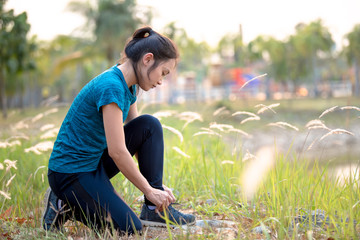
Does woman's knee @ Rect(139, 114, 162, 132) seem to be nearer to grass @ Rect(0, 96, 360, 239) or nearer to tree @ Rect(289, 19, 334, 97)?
grass @ Rect(0, 96, 360, 239)

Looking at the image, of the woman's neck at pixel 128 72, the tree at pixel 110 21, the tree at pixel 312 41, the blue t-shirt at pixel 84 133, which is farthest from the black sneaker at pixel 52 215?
the tree at pixel 312 41

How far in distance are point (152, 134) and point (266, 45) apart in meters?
23.8

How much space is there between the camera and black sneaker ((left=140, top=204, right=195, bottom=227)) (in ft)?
7.07

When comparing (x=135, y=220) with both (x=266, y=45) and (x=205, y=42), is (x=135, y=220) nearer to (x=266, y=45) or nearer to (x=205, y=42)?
(x=266, y=45)

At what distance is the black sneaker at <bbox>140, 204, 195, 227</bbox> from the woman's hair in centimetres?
83

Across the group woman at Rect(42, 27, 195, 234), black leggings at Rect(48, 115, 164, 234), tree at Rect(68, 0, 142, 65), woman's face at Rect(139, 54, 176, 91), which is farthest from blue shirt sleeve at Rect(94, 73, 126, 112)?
tree at Rect(68, 0, 142, 65)

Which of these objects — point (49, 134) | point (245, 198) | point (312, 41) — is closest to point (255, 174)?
point (245, 198)

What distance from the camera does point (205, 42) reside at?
31.2 meters

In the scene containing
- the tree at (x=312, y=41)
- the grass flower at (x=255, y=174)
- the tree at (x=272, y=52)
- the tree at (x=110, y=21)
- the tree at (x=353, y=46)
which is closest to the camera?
the grass flower at (x=255, y=174)

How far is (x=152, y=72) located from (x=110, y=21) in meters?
18.3

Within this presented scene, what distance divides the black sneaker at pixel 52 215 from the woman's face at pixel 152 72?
854 millimetres

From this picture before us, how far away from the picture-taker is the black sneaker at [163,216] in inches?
84.9

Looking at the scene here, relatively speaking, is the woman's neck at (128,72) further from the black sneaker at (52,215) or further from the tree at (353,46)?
the tree at (353,46)

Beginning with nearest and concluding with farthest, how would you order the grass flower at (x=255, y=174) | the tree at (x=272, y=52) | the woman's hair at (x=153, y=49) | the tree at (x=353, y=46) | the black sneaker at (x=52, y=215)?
the woman's hair at (x=153, y=49) < the black sneaker at (x=52, y=215) < the grass flower at (x=255, y=174) < the tree at (x=353, y=46) < the tree at (x=272, y=52)
